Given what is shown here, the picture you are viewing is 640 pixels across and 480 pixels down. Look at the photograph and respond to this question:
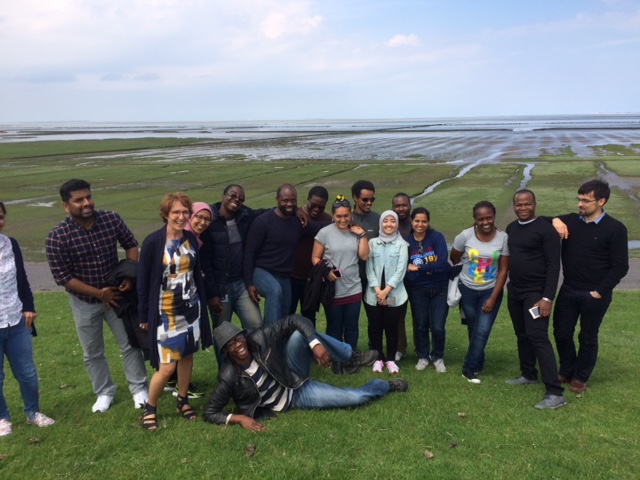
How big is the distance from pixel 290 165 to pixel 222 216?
3606 cm

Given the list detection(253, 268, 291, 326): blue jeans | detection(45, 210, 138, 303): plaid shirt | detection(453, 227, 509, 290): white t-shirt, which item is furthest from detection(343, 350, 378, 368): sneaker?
detection(45, 210, 138, 303): plaid shirt

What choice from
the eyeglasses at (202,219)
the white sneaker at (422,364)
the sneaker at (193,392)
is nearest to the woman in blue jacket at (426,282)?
the white sneaker at (422,364)

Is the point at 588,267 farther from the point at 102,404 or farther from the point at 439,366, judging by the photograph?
the point at 102,404

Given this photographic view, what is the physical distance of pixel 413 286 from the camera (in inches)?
251

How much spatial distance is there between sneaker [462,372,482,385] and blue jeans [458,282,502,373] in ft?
0.12

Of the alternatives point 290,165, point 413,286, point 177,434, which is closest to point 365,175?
point 290,165

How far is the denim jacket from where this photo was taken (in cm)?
610

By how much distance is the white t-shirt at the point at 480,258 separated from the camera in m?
5.86

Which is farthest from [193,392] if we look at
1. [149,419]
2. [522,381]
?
[522,381]

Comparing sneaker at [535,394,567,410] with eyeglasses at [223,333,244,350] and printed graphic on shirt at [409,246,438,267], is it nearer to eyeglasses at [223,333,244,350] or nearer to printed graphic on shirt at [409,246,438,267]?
printed graphic on shirt at [409,246,438,267]

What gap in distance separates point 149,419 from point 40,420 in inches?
45.5

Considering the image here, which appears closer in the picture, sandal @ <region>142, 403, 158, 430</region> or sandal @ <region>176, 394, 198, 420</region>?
sandal @ <region>142, 403, 158, 430</region>

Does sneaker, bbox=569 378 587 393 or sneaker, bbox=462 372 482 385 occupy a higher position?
sneaker, bbox=569 378 587 393

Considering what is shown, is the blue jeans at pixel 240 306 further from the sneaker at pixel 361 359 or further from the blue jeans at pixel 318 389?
the sneaker at pixel 361 359
